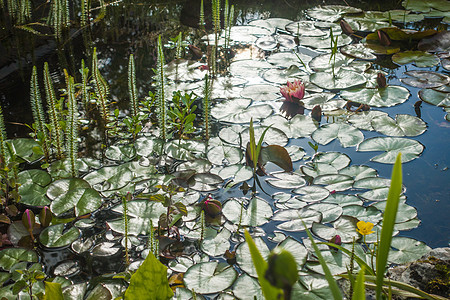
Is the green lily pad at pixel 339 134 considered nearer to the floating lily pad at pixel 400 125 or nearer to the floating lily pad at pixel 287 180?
the floating lily pad at pixel 400 125

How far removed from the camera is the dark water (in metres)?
2.21

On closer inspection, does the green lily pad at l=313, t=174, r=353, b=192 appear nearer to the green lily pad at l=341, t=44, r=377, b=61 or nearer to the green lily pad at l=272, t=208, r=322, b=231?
the green lily pad at l=272, t=208, r=322, b=231

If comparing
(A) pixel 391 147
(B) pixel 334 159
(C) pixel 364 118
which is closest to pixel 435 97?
(C) pixel 364 118

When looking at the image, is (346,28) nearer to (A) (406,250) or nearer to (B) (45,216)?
(A) (406,250)

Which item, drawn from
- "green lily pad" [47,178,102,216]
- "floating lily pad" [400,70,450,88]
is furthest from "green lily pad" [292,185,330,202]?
"floating lily pad" [400,70,450,88]

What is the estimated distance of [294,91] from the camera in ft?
9.89

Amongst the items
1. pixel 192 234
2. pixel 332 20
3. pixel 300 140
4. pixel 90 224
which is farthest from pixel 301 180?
pixel 332 20

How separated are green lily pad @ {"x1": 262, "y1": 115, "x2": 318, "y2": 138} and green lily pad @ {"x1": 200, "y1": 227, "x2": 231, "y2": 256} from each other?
101 cm

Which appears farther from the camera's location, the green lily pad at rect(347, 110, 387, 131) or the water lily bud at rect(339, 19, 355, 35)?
the water lily bud at rect(339, 19, 355, 35)

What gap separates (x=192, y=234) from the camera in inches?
76.1

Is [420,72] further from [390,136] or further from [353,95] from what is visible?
[390,136]

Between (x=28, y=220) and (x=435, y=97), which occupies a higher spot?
(x=435, y=97)

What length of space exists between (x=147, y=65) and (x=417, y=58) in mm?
2496

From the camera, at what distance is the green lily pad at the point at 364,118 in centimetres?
279
